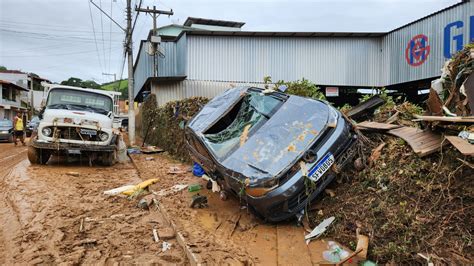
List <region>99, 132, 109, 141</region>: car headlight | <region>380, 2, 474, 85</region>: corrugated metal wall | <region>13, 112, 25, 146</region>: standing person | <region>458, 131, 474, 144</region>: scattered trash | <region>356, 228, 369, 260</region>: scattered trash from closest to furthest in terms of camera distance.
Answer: <region>356, 228, 369, 260</region>: scattered trash, <region>458, 131, 474, 144</region>: scattered trash, <region>99, 132, 109, 141</region>: car headlight, <region>380, 2, 474, 85</region>: corrugated metal wall, <region>13, 112, 25, 146</region>: standing person

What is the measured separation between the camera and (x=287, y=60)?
18734 millimetres

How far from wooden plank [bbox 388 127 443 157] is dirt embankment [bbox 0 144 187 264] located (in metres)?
3.19

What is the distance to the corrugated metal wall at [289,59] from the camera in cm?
1811

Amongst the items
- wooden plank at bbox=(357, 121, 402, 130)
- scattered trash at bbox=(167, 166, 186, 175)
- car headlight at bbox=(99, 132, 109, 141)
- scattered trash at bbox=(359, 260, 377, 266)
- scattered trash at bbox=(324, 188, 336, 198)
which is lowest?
Result: scattered trash at bbox=(167, 166, 186, 175)

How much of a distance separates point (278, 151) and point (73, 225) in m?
3.20

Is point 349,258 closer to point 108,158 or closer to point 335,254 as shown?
point 335,254

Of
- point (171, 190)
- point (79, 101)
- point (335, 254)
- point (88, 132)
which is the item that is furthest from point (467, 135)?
point (79, 101)

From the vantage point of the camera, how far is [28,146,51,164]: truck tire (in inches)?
410

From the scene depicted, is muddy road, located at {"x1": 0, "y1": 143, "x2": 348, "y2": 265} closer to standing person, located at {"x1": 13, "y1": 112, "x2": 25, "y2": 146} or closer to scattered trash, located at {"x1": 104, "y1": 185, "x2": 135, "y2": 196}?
scattered trash, located at {"x1": 104, "y1": 185, "x2": 135, "y2": 196}

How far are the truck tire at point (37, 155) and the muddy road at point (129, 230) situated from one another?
2585 mm

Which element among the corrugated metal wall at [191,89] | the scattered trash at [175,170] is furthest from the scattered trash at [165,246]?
the corrugated metal wall at [191,89]

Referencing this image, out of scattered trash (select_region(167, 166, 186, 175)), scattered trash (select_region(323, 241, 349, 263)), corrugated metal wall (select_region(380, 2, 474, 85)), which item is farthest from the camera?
corrugated metal wall (select_region(380, 2, 474, 85))

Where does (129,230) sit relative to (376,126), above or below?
below

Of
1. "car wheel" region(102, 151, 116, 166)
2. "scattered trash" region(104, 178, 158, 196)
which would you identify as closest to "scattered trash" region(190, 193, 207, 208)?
"scattered trash" region(104, 178, 158, 196)
